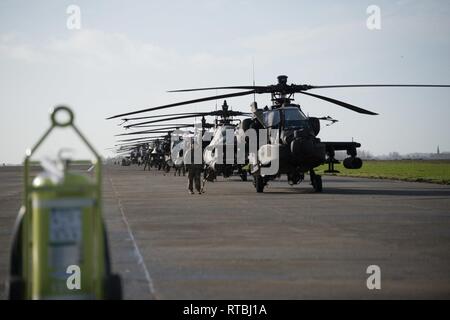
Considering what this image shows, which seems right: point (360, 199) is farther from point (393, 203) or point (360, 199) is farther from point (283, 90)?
point (283, 90)

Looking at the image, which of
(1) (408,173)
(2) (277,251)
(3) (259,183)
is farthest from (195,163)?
(1) (408,173)

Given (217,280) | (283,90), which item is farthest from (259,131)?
(217,280)

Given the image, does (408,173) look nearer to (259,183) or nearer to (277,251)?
(259,183)

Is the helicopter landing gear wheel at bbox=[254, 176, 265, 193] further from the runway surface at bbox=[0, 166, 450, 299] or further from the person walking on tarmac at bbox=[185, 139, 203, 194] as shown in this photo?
the runway surface at bbox=[0, 166, 450, 299]

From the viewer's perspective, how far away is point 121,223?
482 inches

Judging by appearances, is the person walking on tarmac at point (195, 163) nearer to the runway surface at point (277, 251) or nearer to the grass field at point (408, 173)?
the runway surface at point (277, 251)

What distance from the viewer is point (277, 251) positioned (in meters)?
8.37

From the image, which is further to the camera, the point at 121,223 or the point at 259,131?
the point at 259,131

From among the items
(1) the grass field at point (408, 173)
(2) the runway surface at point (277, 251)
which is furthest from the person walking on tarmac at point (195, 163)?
(1) the grass field at point (408, 173)

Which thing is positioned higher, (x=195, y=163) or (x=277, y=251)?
(x=195, y=163)

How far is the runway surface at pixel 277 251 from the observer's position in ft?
19.5

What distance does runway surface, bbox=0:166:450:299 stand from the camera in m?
5.96

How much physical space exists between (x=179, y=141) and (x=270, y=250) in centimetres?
3838

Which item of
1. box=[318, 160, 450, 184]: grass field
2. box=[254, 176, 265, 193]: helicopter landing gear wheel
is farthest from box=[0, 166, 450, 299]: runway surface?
box=[318, 160, 450, 184]: grass field
